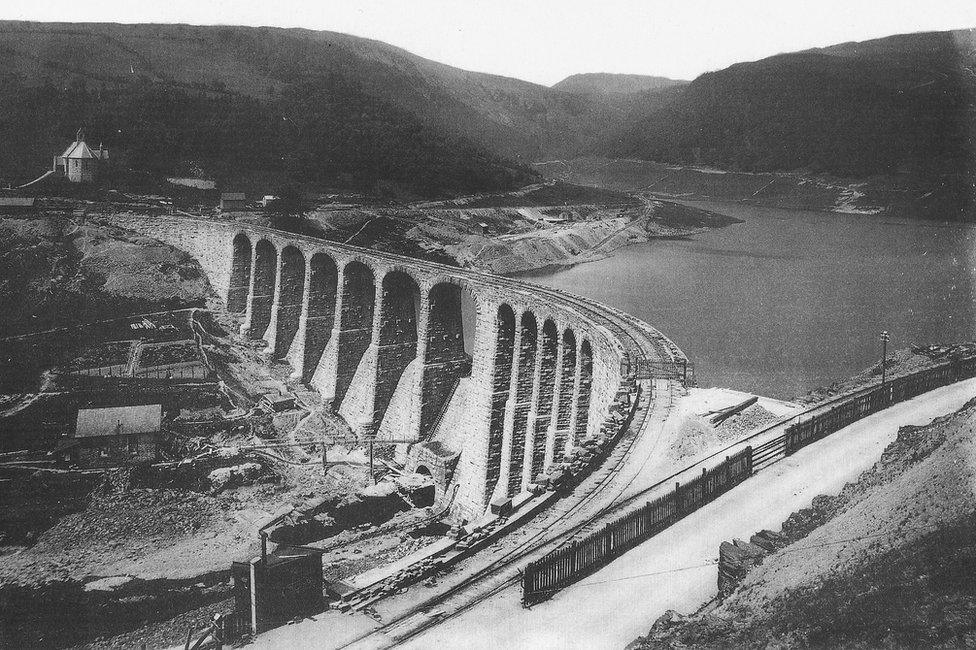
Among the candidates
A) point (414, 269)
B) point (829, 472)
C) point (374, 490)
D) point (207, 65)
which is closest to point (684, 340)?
point (414, 269)

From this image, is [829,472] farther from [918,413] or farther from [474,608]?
[474,608]

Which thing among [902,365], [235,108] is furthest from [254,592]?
[235,108]

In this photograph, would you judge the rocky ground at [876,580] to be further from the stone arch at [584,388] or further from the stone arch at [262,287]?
the stone arch at [262,287]

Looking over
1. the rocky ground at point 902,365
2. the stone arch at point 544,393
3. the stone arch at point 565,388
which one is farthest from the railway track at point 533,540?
the rocky ground at point 902,365

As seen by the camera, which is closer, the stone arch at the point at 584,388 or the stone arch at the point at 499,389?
the stone arch at the point at 584,388

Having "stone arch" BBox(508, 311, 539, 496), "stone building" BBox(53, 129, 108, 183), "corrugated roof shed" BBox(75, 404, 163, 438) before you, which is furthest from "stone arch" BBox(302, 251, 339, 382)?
"stone building" BBox(53, 129, 108, 183)
